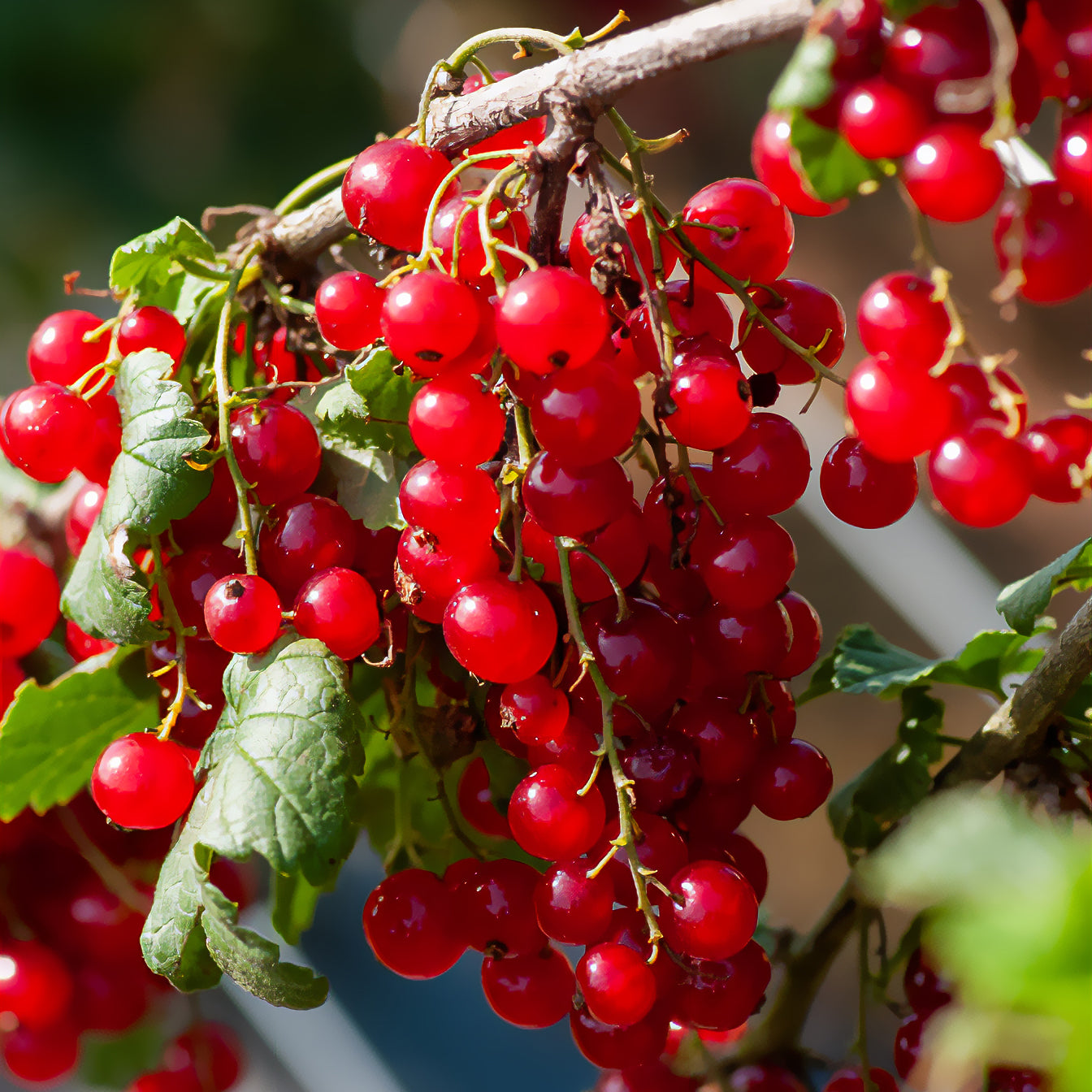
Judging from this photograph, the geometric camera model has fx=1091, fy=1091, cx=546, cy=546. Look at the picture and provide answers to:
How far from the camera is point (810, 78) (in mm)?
220

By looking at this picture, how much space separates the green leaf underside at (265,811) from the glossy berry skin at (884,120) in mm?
216

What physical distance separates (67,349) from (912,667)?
37 cm

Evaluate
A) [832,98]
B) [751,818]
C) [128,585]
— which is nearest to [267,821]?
[128,585]

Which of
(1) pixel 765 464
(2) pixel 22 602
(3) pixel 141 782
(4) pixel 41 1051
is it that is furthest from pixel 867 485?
(4) pixel 41 1051

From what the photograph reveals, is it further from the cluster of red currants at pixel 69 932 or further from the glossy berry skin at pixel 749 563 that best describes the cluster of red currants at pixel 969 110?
the cluster of red currants at pixel 69 932

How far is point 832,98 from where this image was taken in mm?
223

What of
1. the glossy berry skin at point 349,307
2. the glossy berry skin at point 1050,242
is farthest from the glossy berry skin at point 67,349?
the glossy berry skin at point 1050,242

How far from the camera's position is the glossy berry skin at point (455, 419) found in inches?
11.3

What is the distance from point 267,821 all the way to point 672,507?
148mm

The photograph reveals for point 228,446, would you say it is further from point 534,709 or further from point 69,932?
point 69,932

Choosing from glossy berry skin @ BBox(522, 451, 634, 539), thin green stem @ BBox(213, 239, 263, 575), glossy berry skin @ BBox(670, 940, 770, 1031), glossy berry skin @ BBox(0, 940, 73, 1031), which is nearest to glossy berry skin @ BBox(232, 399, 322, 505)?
thin green stem @ BBox(213, 239, 263, 575)

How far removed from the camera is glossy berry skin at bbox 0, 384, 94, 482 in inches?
14.7

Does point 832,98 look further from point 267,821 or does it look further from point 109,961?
point 109,961

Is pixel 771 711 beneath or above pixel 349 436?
beneath
